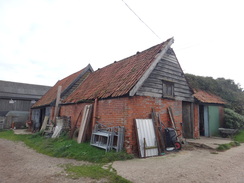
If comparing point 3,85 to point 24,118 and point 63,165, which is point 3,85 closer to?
point 24,118

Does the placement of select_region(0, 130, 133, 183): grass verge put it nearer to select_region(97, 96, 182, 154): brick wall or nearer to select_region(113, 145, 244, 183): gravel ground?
select_region(113, 145, 244, 183): gravel ground

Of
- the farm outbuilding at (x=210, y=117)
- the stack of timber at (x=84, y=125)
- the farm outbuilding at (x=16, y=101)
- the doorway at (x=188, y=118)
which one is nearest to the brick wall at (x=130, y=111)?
the stack of timber at (x=84, y=125)

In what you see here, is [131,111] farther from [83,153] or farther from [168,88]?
[168,88]

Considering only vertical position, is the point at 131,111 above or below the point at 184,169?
above

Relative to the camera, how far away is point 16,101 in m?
26.2

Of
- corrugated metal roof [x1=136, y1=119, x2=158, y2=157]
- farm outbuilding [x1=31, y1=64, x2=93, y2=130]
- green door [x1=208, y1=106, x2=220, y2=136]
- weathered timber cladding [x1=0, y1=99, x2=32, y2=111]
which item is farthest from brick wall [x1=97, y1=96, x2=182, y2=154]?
weathered timber cladding [x1=0, y1=99, x2=32, y2=111]

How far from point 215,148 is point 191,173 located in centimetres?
397

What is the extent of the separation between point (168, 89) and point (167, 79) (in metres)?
0.56

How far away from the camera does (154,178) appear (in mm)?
4348

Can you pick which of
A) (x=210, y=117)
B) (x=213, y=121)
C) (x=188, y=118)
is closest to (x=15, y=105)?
(x=188, y=118)

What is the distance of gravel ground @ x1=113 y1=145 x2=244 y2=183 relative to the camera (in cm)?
436

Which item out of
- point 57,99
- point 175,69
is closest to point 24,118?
point 57,99

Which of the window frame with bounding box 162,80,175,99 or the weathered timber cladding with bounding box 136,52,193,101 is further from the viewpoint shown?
the window frame with bounding box 162,80,175,99

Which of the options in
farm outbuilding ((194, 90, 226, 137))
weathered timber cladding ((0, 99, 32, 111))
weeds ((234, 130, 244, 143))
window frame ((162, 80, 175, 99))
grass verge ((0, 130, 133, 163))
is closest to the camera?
grass verge ((0, 130, 133, 163))
